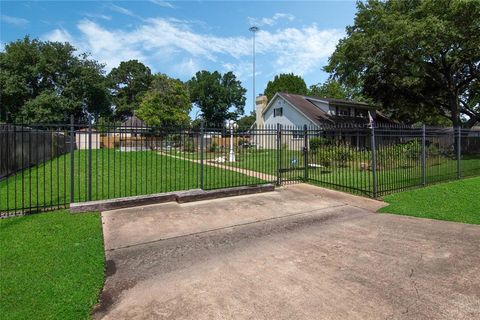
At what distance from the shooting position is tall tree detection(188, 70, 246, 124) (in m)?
67.6

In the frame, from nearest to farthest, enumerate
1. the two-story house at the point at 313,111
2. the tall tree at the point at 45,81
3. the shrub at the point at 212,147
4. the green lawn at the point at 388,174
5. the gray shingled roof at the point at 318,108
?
the green lawn at the point at 388,174 → the shrub at the point at 212,147 → the gray shingled roof at the point at 318,108 → the two-story house at the point at 313,111 → the tall tree at the point at 45,81

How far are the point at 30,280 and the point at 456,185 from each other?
37.9 ft

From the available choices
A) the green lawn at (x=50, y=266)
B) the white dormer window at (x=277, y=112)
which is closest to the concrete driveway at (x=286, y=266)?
the green lawn at (x=50, y=266)

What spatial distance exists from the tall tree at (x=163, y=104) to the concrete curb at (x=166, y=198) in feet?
93.6

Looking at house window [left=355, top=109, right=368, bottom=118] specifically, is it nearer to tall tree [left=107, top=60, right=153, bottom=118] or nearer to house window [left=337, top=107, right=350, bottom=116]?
house window [left=337, top=107, right=350, bottom=116]

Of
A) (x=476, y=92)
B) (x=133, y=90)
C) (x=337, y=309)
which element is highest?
(x=133, y=90)

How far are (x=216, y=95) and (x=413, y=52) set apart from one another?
51.6 metres

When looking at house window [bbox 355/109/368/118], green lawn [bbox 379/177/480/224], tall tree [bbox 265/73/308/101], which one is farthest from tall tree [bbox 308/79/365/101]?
green lawn [bbox 379/177/480/224]

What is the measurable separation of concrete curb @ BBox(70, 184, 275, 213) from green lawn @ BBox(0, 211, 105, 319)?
581 millimetres

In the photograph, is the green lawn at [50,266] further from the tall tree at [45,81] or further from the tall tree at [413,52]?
the tall tree at [45,81]

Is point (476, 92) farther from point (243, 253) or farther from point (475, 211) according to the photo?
point (243, 253)

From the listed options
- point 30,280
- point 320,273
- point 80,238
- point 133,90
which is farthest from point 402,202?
point 133,90

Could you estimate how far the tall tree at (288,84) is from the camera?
5342 cm

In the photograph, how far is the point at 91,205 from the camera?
660 centimetres
